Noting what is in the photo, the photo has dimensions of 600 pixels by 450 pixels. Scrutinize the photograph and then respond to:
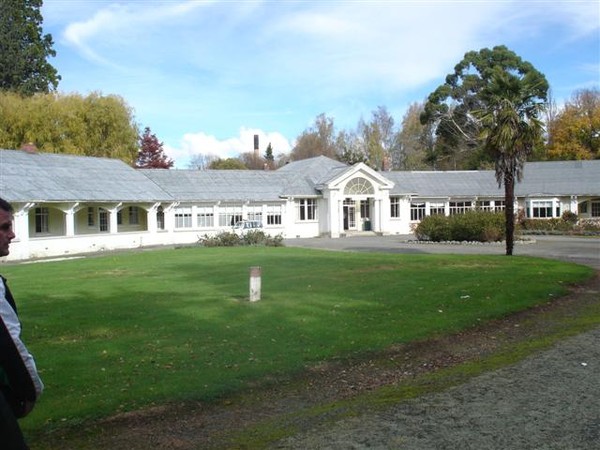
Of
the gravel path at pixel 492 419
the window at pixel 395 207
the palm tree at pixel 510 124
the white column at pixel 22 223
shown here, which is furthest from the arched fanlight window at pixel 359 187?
the gravel path at pixel 492 419

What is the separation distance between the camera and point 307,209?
46875 mm

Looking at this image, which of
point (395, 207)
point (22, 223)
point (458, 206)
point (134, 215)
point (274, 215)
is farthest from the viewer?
point (458, 206)

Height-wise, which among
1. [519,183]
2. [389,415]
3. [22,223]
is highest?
[519,183]

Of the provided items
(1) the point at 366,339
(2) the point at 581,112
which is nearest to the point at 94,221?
(1) the point at 366,339

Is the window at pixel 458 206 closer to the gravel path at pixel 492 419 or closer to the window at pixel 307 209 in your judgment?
the window at pixel 307 209

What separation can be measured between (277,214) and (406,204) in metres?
11.6

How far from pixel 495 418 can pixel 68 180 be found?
33285 millimetres

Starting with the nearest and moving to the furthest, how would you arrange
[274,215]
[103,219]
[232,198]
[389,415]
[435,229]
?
[389,415] < [435,229] < [103,219] < [232,198] < [274,215]

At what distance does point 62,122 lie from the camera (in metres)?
47.4

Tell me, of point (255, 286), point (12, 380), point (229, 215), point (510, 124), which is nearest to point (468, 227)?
point (510, 124)

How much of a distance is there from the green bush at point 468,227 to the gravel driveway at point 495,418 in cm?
2849

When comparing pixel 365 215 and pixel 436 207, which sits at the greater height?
pixel 436 207

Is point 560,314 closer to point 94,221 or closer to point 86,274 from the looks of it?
point 86,274

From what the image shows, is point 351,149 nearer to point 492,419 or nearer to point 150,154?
point 150,154
